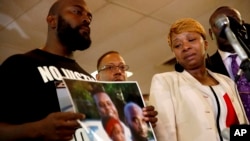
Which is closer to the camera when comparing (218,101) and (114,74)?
(218,101)

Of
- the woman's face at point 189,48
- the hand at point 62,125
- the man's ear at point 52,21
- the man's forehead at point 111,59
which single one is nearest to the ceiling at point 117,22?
the man's forehead at point 111,59

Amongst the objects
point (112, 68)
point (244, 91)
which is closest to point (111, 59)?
point (112, 68)

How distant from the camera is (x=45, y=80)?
137cm

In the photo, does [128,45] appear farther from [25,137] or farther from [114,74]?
[25,137]

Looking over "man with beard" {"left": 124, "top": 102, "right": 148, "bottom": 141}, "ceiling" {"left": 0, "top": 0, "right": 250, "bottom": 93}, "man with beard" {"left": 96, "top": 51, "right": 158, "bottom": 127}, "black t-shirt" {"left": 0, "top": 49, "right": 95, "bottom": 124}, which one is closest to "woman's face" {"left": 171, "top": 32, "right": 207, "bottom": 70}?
"man with beard" {"left": 124, "top": 102, "right": 148, "bottom": 141}

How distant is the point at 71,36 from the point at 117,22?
6.27 ft

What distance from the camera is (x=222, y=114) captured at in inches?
56.9

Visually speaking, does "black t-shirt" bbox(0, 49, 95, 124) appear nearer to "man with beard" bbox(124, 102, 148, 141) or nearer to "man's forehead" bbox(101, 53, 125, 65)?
"man with beard" bbox(124, 102, 148, 141)

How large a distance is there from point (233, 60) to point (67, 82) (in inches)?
40.8

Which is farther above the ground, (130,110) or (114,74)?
(114,74)

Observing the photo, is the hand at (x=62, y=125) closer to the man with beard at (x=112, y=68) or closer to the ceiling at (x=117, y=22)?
the man with beard at (x=112, y=68)

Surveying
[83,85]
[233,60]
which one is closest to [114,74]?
[233,60]

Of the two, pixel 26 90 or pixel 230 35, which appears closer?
pixel 230 35

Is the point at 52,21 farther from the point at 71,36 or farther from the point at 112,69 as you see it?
the point at 112,69
